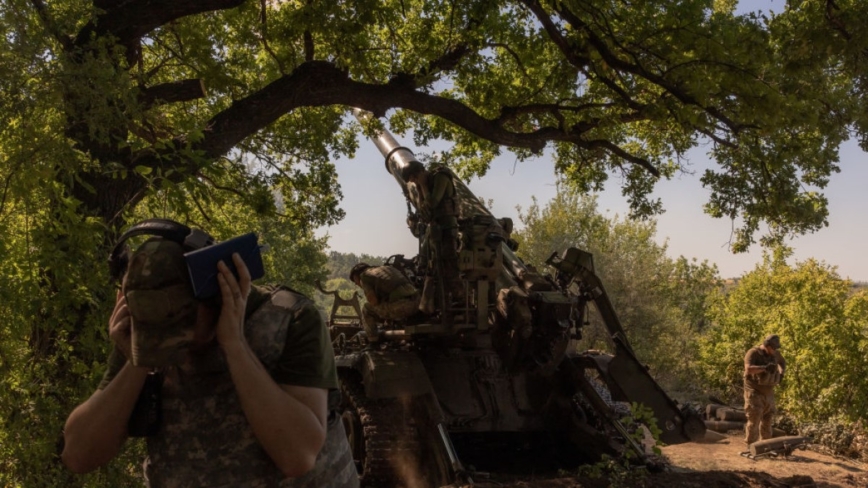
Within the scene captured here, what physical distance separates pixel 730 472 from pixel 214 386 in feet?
18.6

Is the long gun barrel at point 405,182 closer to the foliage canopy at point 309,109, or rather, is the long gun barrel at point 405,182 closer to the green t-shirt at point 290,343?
the foliage canopy at point 309,109

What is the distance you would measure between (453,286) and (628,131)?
5993mm

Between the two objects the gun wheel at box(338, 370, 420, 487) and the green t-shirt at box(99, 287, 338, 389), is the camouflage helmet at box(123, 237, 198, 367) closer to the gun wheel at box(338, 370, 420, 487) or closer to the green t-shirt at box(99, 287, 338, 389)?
the green t-shirt at box(99, 287, 338, 389)

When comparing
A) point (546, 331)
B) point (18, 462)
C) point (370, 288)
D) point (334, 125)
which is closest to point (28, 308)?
point (18, 462)

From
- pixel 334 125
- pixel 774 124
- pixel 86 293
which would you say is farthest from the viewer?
pixel 334 125

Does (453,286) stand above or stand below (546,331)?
above

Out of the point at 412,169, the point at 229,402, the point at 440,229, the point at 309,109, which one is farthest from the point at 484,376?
the point at 229,402

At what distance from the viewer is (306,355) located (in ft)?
6.65

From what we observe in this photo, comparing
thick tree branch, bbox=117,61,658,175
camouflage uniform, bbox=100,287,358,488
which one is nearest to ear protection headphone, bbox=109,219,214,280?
camouflage uniform, bbox=100,287,358,488

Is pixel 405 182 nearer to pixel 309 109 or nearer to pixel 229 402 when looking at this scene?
pixel 309 109

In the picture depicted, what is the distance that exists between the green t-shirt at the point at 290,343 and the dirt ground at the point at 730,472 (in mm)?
4031

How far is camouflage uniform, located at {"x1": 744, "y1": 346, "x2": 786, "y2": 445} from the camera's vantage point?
10.4 metres

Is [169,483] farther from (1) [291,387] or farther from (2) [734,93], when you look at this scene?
(2) [734,93]

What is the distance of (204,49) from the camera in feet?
25.3
